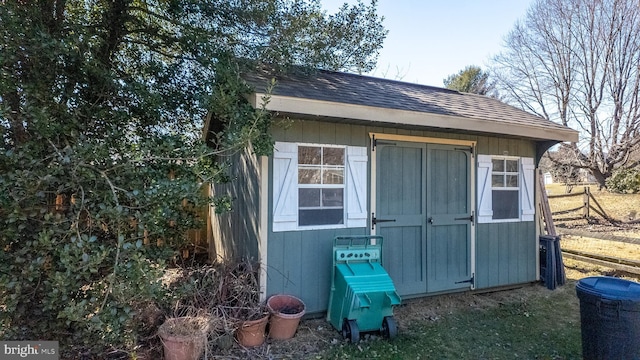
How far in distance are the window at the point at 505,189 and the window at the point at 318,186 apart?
2072 millimetres

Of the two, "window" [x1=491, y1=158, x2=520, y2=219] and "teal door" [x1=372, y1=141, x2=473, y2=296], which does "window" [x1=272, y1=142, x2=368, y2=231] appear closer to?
"teal door" [x1=372, y1=141, x2=473, y2=296]

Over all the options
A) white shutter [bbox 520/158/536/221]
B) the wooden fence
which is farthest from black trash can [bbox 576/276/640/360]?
the wooden fence

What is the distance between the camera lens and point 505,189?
5.10m

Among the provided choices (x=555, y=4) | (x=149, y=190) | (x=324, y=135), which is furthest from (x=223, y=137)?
(x=555, y=4)

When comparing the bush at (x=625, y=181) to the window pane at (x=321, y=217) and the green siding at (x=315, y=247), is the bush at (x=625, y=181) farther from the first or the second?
the window pane at (x=321, y=217)

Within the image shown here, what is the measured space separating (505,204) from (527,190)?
18.2 inches

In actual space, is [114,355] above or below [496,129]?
below

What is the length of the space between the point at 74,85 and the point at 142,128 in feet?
Result: 2.48

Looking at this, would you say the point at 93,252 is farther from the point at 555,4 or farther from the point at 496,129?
the point at 555,4

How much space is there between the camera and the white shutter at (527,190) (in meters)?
Answer: 5.20

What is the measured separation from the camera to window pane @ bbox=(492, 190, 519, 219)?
501 centimetres

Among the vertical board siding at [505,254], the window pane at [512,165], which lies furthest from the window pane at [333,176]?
the window pane at [512,165]

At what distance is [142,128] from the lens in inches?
157

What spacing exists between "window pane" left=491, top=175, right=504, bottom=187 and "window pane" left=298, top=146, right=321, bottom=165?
263cm
